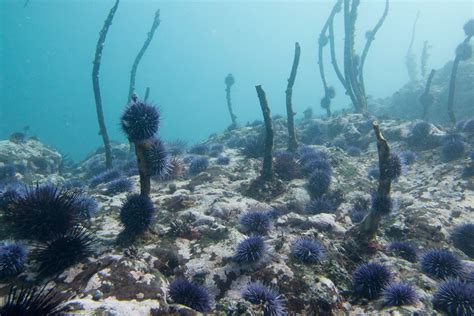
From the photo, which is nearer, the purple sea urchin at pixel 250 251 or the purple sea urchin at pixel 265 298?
the purple sea urchin at pixel 265 298

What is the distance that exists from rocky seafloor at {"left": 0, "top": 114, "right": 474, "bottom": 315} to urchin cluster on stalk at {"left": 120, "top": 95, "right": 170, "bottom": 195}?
1.31 metres

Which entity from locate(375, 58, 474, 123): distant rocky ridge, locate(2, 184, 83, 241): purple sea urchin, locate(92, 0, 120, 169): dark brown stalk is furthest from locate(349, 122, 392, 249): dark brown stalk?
locate(375, 58, 474, 123): distant rocky ridge

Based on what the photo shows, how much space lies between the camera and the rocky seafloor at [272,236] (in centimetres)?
464

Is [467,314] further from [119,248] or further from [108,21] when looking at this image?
[108,21]

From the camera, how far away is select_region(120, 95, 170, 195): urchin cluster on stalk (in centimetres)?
598

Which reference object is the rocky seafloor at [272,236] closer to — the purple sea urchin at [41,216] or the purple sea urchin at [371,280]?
the purple sea urchin at [371,280]

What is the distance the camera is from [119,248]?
5574mm

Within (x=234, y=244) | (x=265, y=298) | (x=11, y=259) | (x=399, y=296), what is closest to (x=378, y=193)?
(x=399, y=296)

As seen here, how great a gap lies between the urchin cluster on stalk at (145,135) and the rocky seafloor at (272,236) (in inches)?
51.4

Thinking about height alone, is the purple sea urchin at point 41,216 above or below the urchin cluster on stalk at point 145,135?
below

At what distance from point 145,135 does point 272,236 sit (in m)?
3.58

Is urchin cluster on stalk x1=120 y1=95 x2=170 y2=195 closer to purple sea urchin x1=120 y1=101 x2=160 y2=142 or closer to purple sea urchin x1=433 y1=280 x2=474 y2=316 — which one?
purple sea urchin x1=120 y1=101 x2=160 y2=142

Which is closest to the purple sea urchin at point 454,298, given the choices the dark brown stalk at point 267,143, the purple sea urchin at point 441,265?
the purple sea urchin at point 441,265

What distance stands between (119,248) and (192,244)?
153 cm
